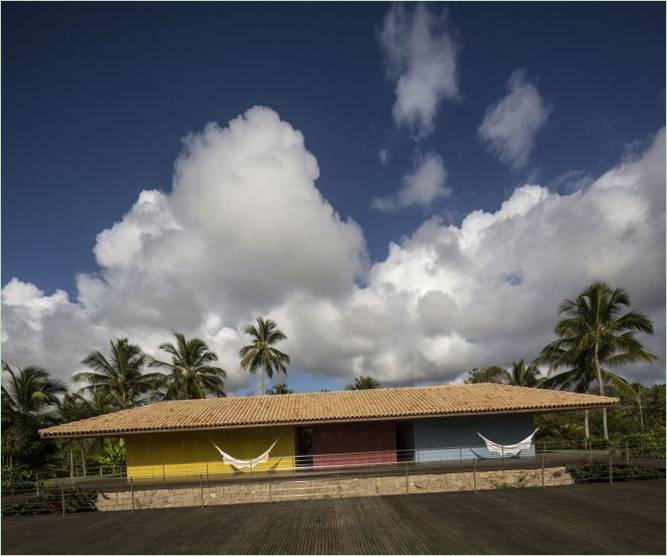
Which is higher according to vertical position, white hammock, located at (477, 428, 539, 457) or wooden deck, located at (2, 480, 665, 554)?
white hammock, located at (477, 428, 539, 457)

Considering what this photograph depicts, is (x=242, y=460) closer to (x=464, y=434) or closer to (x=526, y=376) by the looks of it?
(x=464, y=434)

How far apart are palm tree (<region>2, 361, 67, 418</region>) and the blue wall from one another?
21.8 m

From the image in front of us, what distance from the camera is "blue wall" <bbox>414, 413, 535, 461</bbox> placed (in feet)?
58.5

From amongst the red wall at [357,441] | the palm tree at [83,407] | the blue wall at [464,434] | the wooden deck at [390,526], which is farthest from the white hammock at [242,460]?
the palm tree at [83,407]

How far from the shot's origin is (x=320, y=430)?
728 inches

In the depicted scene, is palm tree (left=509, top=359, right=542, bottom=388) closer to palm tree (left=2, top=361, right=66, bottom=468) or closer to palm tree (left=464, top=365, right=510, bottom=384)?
palm tree (left=464, top=365, right=510, bottom=384)

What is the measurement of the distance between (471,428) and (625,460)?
18.5 feet

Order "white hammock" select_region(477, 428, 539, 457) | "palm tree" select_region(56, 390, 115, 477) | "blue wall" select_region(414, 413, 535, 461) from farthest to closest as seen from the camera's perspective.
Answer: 1. "palm tree" select_region(56, 390, 115, 477)
2. "blue wall" select_region(414, 413, 535, 461)
3. "white hammock" select_region(477, 428, 539, 457)

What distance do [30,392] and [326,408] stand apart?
19.1 meters

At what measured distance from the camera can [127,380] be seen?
30.0 meters

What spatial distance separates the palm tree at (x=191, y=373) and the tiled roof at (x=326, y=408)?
36.6ft

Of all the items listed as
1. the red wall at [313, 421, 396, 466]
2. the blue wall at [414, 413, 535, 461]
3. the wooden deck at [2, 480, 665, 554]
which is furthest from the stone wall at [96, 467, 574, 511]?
the red wall at [313, 421, 396, 466]

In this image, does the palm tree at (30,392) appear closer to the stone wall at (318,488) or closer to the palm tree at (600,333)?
the stone wall at (318,488)

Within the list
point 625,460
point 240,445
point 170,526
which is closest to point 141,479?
point 240,445
